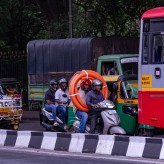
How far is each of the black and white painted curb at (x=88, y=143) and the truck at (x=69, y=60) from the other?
8.06 meters

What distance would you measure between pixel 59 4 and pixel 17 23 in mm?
6495

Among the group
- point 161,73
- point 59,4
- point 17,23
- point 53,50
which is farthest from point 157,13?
point 17,23

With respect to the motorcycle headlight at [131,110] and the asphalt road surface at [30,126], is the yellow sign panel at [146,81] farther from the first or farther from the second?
the asphalt road surface at [30,126]

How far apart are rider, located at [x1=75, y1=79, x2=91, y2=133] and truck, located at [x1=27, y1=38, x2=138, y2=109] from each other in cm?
572

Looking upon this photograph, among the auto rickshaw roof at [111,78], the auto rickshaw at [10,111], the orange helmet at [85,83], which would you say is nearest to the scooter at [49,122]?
the auto rickshaw at [10,111]

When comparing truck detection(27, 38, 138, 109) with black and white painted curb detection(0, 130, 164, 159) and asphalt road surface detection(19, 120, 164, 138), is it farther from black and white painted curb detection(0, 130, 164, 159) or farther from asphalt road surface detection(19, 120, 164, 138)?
black and white painted curb detection(0, 130, 164, 159)

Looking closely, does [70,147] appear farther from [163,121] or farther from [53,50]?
[53,50]

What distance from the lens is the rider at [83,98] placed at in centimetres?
1620

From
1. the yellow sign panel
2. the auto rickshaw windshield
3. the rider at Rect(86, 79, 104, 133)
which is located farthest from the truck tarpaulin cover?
the rider at Rect(86, 79, 104, 133)

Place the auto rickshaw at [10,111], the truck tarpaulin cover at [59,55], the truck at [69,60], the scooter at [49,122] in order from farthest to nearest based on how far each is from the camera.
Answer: the truck tarpaulin cover at [59,55], the truck at [69,60], the auto rickshaw at [10,111], the scooter at [49,122]

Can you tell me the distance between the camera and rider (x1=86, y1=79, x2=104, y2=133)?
631 inches

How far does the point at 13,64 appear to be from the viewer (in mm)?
31125

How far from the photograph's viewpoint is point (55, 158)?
43.4 feet

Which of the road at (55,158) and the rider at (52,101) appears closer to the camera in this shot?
the road at (55,158)
